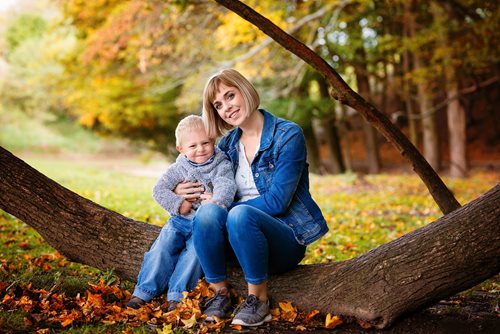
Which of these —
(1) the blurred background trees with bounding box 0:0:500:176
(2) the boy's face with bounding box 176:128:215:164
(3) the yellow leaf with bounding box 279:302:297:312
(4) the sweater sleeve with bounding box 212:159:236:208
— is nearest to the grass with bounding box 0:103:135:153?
(1) the blurred background trees with bounding box 0:0:500:176

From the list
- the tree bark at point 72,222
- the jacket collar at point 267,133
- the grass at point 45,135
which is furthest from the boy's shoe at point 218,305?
the grass at point 45,135

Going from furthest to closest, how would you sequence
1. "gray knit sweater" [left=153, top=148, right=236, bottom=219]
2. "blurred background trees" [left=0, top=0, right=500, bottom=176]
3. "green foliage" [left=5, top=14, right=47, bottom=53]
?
"green foliage" [left=5, top=14, right=47, bottom=53] < "blurred background trees" [left=0, top=0, right=500, bottom=176] < "gray knit sweater" [left=153, top=148, right=236, bottom=219]

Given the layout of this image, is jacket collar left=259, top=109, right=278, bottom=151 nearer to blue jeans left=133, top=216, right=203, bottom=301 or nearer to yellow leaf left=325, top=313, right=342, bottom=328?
blue jeans left=133, top=216, right=203, bottom=301

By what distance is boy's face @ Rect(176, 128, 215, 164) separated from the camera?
3555 mm

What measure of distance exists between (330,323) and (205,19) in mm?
10671

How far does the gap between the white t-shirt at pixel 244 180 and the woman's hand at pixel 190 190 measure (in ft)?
0.80

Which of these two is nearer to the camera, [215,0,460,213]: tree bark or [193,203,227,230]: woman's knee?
[193,203,227,230]: woman's knee

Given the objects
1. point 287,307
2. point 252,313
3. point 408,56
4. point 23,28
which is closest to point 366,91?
point 408,56

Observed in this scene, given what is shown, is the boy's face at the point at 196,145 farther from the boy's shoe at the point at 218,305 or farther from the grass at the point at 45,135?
the grass at the point at 45,135

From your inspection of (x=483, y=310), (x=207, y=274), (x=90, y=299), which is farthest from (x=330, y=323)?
(x=90, y=299)

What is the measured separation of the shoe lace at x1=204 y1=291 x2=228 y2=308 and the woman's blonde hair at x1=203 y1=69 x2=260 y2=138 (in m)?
1.02

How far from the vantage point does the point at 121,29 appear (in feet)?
41.9

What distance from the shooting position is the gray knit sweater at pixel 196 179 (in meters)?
3.46

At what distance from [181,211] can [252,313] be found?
83cm
